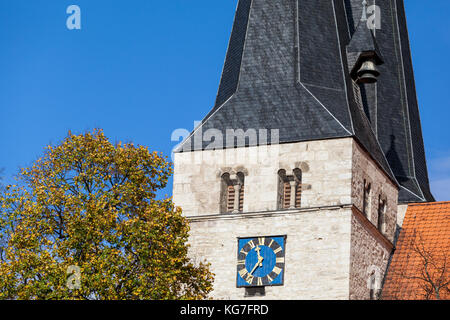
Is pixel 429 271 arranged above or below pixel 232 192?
below

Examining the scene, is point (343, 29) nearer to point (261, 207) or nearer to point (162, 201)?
point (261, 207)

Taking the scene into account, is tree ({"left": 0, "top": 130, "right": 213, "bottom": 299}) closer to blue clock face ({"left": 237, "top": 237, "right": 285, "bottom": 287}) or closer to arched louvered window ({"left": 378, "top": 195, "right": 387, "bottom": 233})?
blue clock face ({"left": 237, "top": 237, "right": 285, "bottom": 287})

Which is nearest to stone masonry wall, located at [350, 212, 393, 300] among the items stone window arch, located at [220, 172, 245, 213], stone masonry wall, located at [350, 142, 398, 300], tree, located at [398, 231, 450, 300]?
stone masonry wall, located at [350, 142, 398, 300]

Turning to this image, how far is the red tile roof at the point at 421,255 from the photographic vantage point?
101 ft

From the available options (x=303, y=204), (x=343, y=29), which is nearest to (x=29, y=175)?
(x=303, y=204)

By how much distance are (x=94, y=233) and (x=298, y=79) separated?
930 cm

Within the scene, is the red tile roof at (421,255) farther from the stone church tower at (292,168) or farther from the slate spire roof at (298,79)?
the slate spire roof at (298,79)

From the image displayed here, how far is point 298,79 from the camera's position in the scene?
31484mm

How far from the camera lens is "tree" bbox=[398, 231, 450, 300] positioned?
30109 mm

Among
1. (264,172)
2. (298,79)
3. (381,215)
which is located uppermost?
(298,79)

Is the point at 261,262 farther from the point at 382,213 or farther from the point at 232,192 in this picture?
the point at 382,213

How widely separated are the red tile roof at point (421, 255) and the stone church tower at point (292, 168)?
1.64ft

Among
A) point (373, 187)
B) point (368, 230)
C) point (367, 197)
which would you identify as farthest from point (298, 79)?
point (368, 230)

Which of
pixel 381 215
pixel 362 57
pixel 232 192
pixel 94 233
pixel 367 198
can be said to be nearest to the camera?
pixel 94 233
